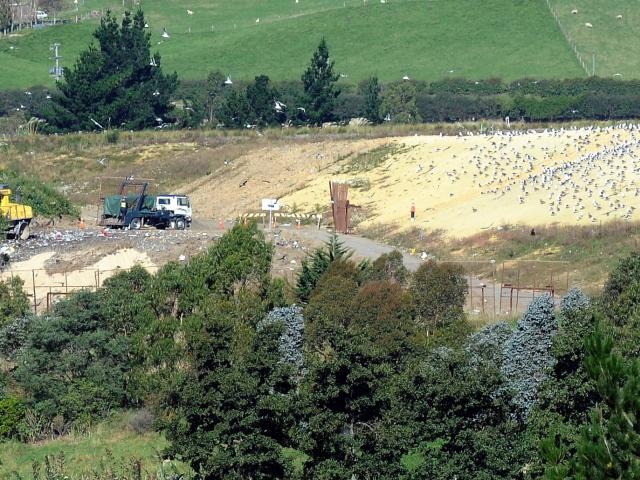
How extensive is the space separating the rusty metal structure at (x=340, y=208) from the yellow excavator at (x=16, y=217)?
44.3 ft

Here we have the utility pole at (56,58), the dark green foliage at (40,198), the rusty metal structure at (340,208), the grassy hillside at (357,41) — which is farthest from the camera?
the grassy hillside at (357,41)

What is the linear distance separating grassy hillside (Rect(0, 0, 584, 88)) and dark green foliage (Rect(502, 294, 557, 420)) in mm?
106779

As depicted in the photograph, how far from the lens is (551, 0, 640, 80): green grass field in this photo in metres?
140

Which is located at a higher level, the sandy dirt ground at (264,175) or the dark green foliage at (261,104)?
the dark green foliage at (261,104)

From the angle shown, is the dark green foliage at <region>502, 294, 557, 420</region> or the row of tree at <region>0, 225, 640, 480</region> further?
the dark green foliage at <region>502, 294, 557, 420</region>

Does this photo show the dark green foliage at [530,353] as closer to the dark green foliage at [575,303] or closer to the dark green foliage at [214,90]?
the dark green foliage at [575,303]

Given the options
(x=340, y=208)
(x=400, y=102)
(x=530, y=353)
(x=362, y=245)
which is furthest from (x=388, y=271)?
(x=400, y=102)

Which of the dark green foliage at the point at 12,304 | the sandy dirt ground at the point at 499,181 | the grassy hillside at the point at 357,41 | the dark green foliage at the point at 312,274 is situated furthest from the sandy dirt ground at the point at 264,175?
the grassy hillside at the point at 357,41

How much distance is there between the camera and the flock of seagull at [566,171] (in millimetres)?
63625

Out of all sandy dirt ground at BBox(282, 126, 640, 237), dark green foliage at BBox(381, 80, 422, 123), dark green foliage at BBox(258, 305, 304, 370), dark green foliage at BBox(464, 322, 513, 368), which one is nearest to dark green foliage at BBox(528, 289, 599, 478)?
dark green foliage at BBox(464, 322, 513, 368)

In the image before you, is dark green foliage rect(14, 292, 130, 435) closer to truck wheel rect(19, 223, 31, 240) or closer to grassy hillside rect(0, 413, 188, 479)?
grassy hillside rect(0, 413, 188, 479)

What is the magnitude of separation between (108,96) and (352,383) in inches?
3169

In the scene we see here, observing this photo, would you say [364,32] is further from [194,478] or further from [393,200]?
[194,478]

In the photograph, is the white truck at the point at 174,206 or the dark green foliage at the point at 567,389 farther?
the white truck at the point at 174,206
